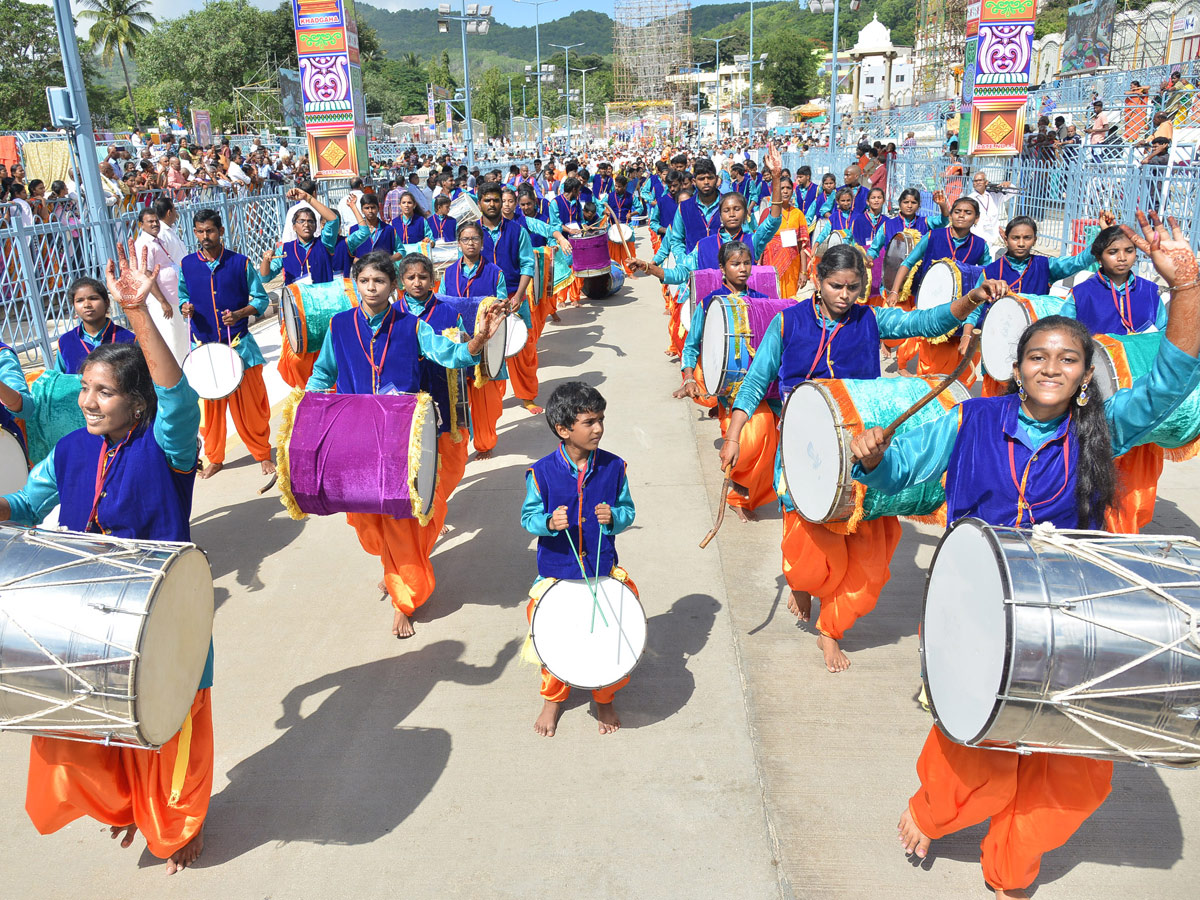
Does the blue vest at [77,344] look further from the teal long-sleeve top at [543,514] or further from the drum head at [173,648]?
the teal long-sleeve top at [543,514]

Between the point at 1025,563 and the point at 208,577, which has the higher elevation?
the point at 1025,563

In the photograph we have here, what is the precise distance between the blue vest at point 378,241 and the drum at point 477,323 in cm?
261

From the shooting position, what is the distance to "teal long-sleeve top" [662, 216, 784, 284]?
721 cm

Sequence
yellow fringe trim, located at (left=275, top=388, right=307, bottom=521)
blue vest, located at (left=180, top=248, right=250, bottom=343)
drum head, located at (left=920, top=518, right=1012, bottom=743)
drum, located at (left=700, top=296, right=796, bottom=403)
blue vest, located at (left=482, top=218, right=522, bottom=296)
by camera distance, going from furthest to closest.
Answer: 1. blue vest, located at (left=482, top=218, right=522, bottom=296)
2. blue vest, located at (left=180, top=248, right=250, bottom=343)
3. drum, located at (left=700, top=296, right=796, bottom=403)
4. yellow fringe trim, located at (left=275, top=388, right=307, bottom=521)
5. drum head, located at (left=920, top=518, right=1012, bottom=743)

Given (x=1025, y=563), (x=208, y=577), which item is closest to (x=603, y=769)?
(x=208, y=577)

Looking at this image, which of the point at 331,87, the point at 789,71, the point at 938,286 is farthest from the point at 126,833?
the point at 789,71

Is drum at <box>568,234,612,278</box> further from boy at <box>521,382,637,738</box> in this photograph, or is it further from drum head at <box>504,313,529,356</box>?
boy at <box>521,382,637,738</box>

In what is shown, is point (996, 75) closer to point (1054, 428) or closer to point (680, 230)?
point (680, 230)

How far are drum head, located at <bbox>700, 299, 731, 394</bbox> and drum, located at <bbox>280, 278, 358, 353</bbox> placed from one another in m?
2.30

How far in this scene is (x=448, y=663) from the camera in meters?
4.34

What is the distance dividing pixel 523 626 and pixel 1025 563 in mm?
2748

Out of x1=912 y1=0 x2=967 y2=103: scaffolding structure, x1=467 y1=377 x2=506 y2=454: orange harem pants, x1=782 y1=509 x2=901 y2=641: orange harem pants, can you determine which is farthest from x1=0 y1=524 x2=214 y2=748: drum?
x1=912 y1=0 x2=967 y2=103: scaffolding structure

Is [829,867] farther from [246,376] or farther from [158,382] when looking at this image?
[246,376]

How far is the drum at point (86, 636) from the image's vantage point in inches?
98.8
